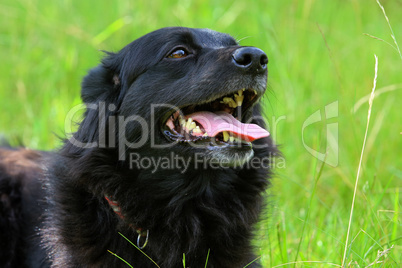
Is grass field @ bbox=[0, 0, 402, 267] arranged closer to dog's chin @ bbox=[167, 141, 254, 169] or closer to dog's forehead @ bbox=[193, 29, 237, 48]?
dog's forehead @ bbox=[193, 29, 237, 48]

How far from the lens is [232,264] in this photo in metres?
2.89

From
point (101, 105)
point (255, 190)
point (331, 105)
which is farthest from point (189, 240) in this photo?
point (331, 105)

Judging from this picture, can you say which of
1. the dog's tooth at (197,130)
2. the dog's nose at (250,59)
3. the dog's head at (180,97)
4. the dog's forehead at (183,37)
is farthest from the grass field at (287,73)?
the dog's nose at (250,59)

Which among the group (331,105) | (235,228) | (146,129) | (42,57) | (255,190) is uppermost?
(42,57)

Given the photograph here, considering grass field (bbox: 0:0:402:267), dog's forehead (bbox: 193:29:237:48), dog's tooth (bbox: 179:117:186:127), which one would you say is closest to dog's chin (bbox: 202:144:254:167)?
dog's tooth (bbox: 179:117:186:127)

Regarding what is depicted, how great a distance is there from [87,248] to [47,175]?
639 millimetres

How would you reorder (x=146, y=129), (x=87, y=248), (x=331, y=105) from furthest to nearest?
(x=331, y=105) < (x=146, y=129) < (x=87, y=248)

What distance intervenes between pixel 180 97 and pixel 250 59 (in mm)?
478

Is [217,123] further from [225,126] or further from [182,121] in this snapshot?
[182,121]

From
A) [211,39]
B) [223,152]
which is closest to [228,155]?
[223,152]

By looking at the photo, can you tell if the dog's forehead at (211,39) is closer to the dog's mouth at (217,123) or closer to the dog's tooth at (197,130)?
the dog's mouth at (217,123)

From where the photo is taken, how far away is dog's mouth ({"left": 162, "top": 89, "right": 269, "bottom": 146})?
2799mm

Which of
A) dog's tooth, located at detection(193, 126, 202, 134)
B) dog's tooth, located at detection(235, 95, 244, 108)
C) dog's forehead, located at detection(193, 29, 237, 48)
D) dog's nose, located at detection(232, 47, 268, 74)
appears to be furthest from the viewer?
dog's forehead, located at detection(193, 29, 237, 48)

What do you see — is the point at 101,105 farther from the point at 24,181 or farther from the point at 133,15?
the point at 133,15
